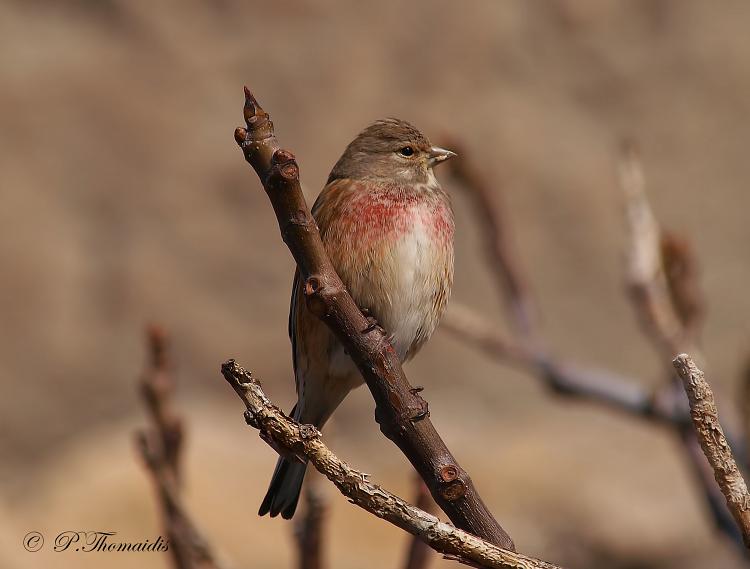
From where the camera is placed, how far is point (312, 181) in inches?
311

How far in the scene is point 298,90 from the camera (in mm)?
7965

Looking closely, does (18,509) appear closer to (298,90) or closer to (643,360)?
(298,90)

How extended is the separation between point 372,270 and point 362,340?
1104mm

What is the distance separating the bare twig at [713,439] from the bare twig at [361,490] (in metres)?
0.36

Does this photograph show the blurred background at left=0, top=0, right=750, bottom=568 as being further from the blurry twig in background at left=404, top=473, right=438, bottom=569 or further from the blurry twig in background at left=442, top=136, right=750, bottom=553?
the blurry twig in background at left=404, top=473, right=438, bottom=569

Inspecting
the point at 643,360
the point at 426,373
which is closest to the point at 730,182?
the point at 643,360

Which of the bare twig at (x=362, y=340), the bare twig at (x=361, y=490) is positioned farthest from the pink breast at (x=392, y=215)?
the bare twig at (x=361, y=490)

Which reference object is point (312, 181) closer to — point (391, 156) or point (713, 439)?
point (391, 156)

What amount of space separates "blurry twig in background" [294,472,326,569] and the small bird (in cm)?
24

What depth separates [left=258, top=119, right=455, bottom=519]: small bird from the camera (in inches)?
138

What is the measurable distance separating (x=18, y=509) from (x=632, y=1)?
16.1ft

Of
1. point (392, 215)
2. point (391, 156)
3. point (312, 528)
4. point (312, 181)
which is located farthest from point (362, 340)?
point (312, 181)

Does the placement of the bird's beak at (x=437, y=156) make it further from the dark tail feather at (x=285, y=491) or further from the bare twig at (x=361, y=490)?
the bare twig at (x=361, y=490)

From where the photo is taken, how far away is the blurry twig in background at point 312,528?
3047 millimetres
